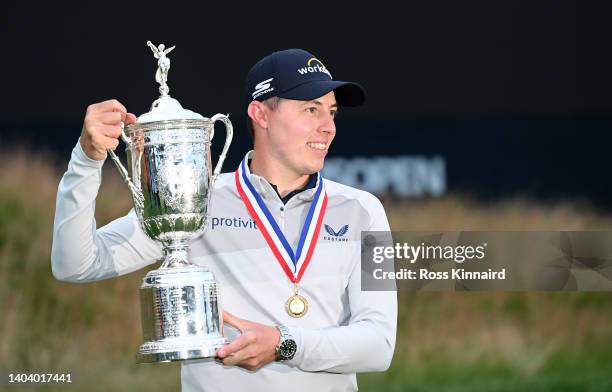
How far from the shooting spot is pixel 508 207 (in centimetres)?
498

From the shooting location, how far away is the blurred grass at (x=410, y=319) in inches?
189

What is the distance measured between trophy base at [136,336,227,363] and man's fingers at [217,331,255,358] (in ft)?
0.12

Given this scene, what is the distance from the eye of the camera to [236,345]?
7.61ft

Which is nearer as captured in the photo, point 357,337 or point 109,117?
point 109,117

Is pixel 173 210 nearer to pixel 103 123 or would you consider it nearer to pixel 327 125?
pixel 103 123

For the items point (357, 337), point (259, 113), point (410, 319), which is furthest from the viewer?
point (410, 319)

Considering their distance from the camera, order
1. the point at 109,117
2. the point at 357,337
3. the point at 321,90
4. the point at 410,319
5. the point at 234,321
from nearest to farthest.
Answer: the point at 109,117, the point at 234,321, the point at 357,337, the point at 321,90, the point at 410,319

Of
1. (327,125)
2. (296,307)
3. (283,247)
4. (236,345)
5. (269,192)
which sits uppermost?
(327,125)

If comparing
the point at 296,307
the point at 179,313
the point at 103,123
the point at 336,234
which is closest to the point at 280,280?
the point at 296,307

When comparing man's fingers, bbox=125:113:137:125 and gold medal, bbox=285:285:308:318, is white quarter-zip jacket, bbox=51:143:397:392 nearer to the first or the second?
gold medal, bbox=285:285:308:318

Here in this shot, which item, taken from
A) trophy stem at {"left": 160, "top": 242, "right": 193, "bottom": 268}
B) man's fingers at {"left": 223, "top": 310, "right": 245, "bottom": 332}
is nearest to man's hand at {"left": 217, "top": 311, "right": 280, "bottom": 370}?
man's fingers at {"left": 223, "top": 310, "right": 245, "bottom": 332}

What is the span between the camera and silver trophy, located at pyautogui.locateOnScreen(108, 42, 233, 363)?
243 cm

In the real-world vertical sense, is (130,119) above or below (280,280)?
above

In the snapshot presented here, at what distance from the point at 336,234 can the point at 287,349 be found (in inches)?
15.3
